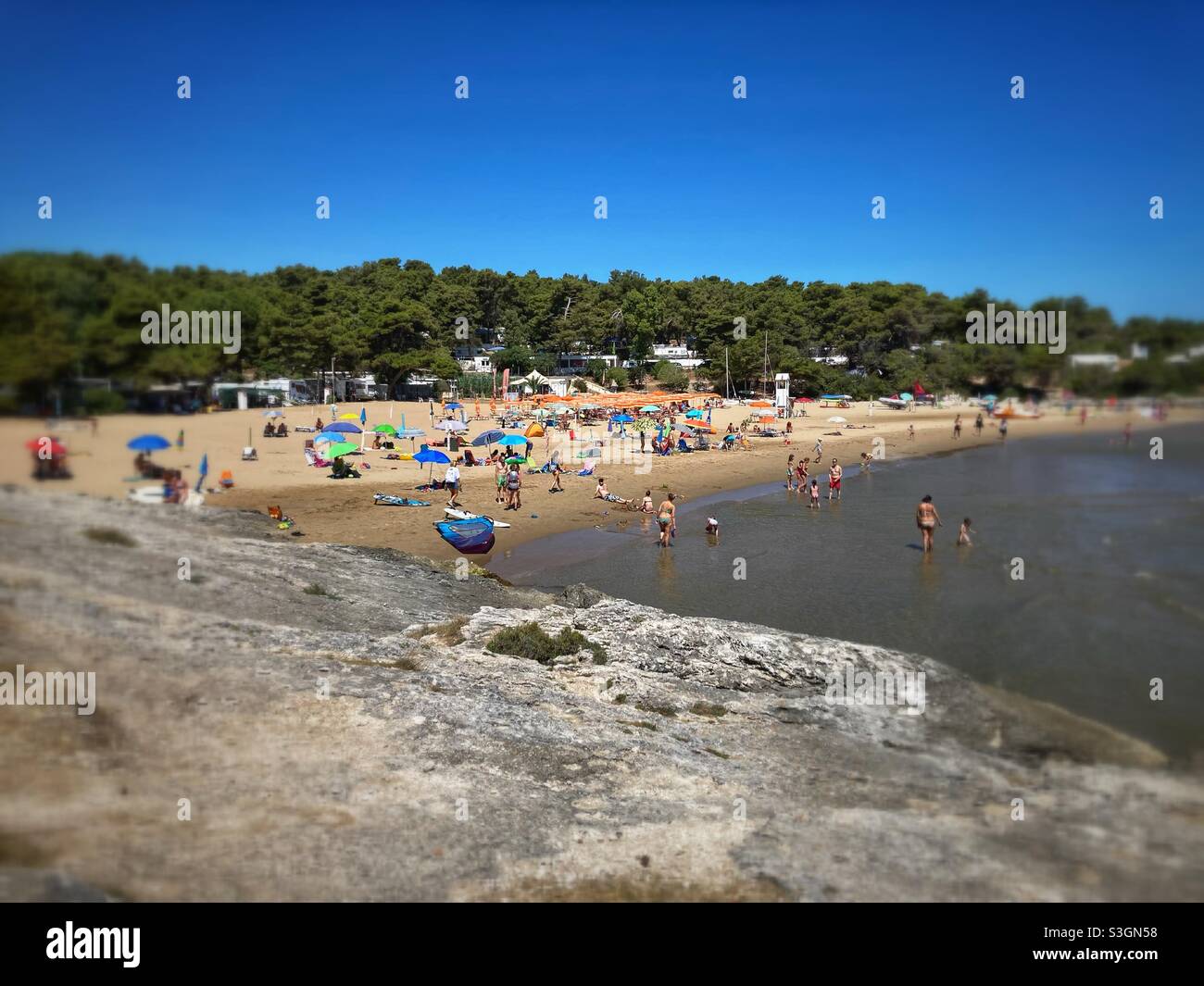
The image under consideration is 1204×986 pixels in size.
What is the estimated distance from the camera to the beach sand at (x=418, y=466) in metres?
5.65

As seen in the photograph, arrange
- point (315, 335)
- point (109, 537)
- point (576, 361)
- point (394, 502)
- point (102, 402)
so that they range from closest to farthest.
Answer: point (102, 402), point (109, 537), point (394, 502), point (315, 335), point (576, 361)

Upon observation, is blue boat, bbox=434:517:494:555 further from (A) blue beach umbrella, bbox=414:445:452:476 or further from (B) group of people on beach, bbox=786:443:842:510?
(B) group of people on beach, bbox=786:443:842:510

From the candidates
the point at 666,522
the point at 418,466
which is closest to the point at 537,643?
the point at 666,522

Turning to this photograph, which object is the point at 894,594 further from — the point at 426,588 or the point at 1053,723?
the point at 426,588

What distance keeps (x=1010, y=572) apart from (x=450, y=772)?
13.1 m

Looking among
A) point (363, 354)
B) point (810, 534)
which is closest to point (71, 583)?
point (810, 534)

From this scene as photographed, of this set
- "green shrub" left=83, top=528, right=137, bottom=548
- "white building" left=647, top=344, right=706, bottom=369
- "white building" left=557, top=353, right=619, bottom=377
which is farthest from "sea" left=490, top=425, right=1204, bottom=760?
"white building" left=557, top=353, right=619, bottom=377

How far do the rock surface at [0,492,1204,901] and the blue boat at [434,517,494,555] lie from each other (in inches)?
405

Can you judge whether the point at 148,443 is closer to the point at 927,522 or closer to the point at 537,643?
the point at 537,643

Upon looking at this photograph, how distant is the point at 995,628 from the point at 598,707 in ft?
26.3

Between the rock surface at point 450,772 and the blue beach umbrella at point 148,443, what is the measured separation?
536 millimetres

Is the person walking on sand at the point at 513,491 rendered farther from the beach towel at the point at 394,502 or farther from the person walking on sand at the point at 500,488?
the beach towel at the point at 394,502

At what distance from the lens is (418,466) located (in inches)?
1404

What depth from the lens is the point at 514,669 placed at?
39.3 ft
